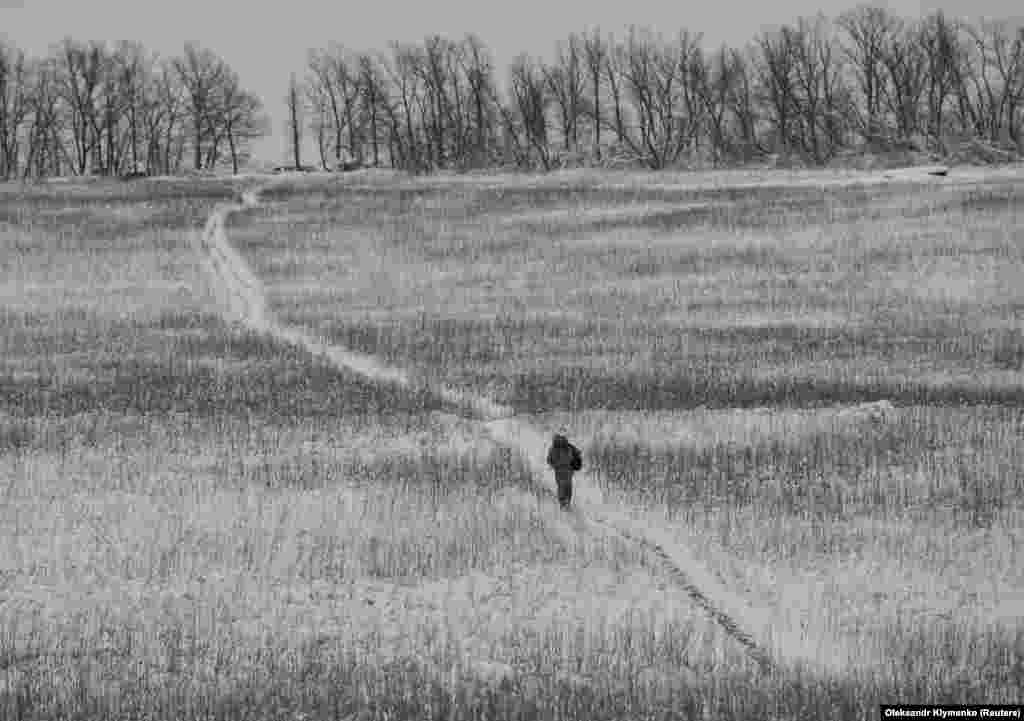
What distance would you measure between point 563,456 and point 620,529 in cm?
115

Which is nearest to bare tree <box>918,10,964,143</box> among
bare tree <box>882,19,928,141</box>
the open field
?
bare tree <box>882,19,928,141</box>

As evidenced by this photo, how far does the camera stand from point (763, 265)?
44219mm

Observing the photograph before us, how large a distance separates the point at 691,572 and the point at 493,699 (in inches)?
171

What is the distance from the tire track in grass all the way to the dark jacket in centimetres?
59

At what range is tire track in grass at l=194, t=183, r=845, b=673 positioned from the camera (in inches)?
448

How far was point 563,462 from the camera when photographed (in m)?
16.1

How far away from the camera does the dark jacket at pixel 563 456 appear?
16000 mm

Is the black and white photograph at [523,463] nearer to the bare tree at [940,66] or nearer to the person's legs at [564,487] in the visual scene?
the person's legs at [564,487]

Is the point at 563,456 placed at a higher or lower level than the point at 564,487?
higher
